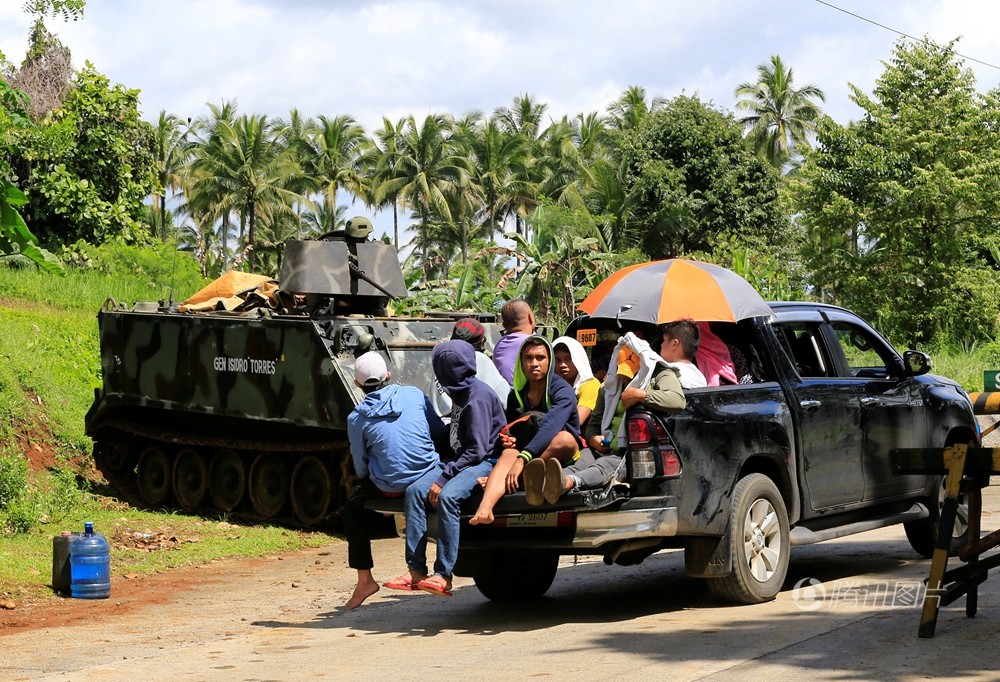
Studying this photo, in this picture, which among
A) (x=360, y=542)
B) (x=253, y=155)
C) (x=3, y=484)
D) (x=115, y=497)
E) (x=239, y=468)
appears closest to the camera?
(x=360, y=542)

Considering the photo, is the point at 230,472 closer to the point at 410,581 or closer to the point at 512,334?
the point at 512,334

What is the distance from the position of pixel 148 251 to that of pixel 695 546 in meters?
22.5

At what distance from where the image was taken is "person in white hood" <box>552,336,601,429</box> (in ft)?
27.2

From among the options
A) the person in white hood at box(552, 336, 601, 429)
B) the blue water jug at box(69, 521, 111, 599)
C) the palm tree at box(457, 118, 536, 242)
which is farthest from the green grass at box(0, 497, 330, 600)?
the palm tree at box(457, 118, 536, 242)

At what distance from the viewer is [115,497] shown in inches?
653

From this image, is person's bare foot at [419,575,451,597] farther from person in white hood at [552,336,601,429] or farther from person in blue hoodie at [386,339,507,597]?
person in white hood at [552,336,601,429]

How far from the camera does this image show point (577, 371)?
8.45 m

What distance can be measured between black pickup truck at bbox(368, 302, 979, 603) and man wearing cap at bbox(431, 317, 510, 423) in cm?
99

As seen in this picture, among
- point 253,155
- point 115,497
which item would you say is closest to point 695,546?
point 115,497

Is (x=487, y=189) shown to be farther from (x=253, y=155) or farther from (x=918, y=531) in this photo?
(x=918, y=531)

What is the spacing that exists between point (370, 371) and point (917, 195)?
21.4 m

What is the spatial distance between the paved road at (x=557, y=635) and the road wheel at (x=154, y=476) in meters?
6.12

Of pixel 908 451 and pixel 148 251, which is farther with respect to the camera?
pixel 148 251

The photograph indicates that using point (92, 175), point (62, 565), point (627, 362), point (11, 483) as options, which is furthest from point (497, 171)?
point (627, 362)
